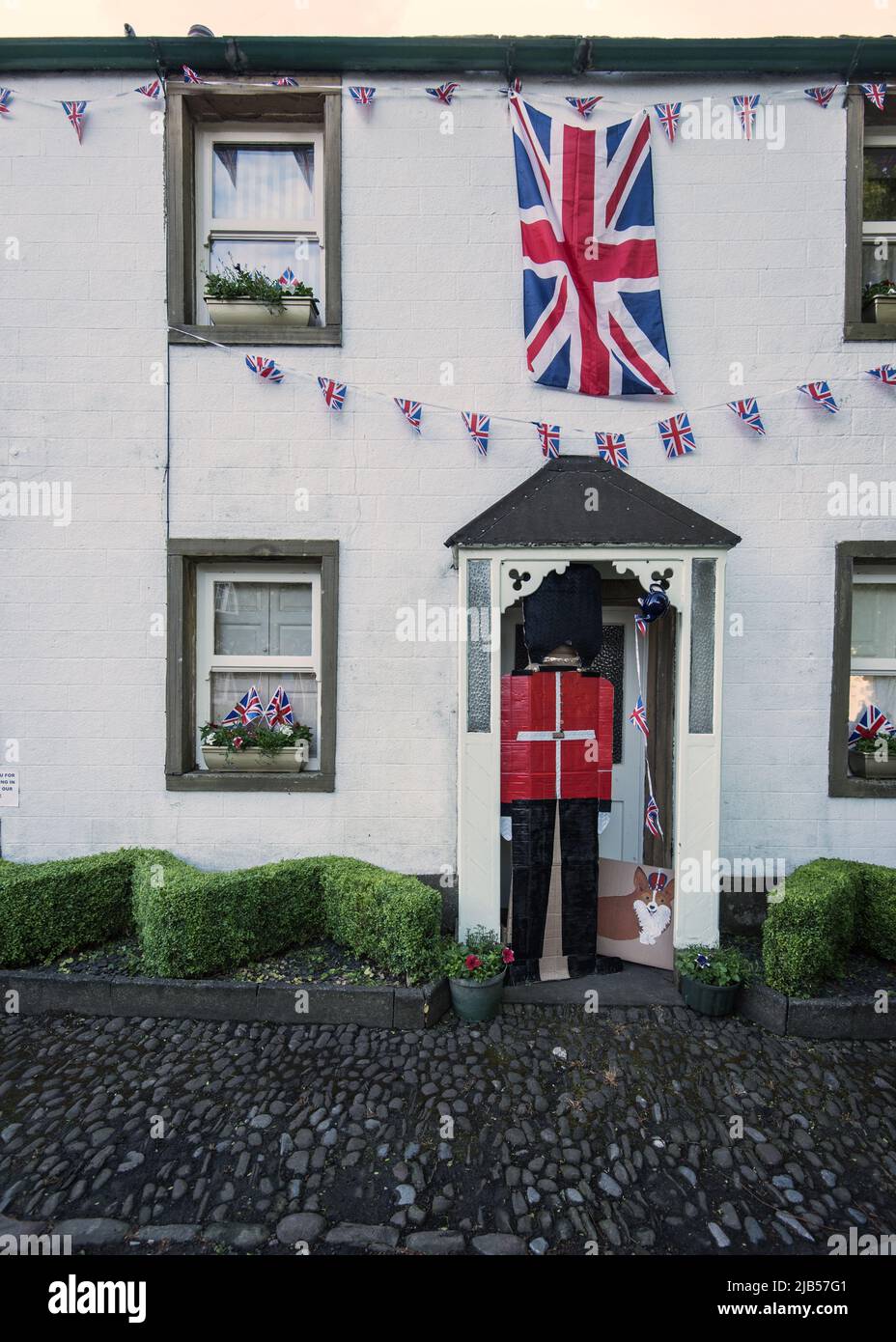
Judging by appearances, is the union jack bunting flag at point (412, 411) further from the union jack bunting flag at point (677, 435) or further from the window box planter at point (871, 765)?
the window box planter at point (871, 765)

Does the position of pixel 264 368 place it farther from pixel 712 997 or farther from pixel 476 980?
pixel 712 997

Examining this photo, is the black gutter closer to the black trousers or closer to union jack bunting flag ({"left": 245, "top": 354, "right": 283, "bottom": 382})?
union jack bunting flag ({"left": 245, "top": 354, "right": 283, "bottom": 382})

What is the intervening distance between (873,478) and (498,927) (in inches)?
187

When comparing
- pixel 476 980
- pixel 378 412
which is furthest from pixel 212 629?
pixel 476 980

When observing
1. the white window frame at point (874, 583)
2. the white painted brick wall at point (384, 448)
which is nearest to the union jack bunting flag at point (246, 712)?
the white painted brick wall at point (384, 448)

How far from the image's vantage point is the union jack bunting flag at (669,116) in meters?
5.02

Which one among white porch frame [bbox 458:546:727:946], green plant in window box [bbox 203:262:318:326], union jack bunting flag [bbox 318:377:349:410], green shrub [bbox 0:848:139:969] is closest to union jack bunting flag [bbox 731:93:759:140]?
white porch frame [bbox 458:546:727:946]

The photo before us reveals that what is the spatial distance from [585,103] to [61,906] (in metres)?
7.50

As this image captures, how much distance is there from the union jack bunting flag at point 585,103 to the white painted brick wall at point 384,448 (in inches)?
8.1

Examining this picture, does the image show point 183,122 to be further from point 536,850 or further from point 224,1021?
point 224,1021

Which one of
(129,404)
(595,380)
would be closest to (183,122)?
(129,404)

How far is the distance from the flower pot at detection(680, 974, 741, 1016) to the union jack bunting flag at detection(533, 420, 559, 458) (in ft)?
→ 13.6
